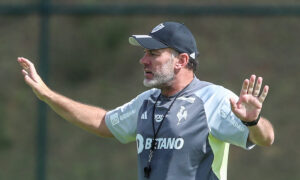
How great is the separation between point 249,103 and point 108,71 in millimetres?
4705

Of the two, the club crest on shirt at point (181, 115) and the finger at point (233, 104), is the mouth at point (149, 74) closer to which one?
the club crest on shirt at point (181, 115)

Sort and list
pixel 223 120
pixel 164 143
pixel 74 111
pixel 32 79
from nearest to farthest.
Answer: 1. pixel 223 120
2. pixel 164 143
3. pixel 32 79
4. pixel 74 111

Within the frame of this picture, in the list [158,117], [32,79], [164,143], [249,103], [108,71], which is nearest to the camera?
[249,103]

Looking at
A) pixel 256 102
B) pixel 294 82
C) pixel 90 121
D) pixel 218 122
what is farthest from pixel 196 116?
pixel 294 82

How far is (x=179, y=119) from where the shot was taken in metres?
4.39

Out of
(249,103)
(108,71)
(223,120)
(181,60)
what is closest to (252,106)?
(249,103)

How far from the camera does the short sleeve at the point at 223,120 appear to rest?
13.6 feet

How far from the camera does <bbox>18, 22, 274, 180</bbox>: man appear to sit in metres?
4.22

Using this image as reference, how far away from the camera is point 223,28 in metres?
8.19

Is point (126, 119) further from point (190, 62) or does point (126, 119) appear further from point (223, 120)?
point (223, 120)

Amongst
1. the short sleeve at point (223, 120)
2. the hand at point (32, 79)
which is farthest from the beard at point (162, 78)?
the hand at point (32, 79)

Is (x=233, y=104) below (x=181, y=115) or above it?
above

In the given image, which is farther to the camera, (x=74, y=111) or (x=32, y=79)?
(x=74, y=111)

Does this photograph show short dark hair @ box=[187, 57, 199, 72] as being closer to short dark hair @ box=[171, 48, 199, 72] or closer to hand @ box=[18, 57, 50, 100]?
short dark hair @ box=[171, 48, 199, 72]
